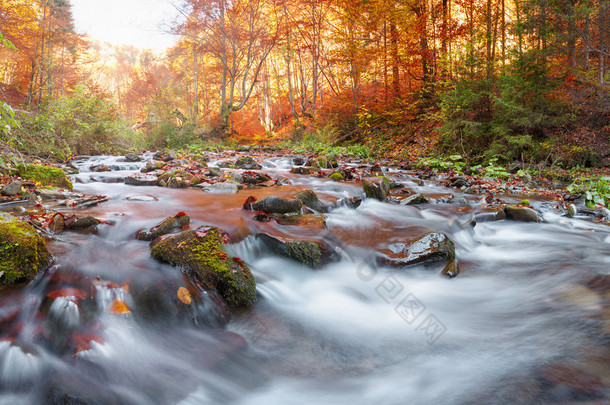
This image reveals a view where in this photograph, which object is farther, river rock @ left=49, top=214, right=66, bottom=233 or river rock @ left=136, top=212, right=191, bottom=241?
river rock @ left=136, top=212, right=191, bottom=241

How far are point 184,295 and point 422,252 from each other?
2650 millimetres

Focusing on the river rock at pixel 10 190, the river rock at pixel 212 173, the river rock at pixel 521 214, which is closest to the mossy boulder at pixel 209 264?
the river rock at pixel 10 190

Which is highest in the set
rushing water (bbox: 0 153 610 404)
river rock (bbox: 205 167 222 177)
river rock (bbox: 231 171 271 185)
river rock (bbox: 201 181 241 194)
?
river rock (bbox: 205 167 222 177)

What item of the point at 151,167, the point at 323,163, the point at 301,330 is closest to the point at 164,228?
the point at 301,330

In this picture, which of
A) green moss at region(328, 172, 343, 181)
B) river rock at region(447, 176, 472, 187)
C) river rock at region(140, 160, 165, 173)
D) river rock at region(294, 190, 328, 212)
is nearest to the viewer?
river rock at region(294, 190, 328, 212)

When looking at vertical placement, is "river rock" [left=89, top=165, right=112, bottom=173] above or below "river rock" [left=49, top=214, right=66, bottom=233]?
above

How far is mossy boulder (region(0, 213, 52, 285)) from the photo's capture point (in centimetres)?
232

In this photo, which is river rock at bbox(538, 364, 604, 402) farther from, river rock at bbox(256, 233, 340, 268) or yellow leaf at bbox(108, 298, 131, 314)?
yellow leaf at bbox(108, 298, 131, 314)

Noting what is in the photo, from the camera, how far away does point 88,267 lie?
8.95ft

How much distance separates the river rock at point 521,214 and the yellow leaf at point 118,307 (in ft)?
19.4

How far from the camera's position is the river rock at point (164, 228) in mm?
3578

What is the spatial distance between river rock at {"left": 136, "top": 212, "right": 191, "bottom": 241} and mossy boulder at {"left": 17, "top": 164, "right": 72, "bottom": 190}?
354 cm

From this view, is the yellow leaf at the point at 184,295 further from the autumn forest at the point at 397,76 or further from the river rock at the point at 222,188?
the river rock at the point at 222,188

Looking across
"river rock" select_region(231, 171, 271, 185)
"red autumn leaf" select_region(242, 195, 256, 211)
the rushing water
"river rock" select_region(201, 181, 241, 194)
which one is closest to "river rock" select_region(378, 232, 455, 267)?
the rushing water
